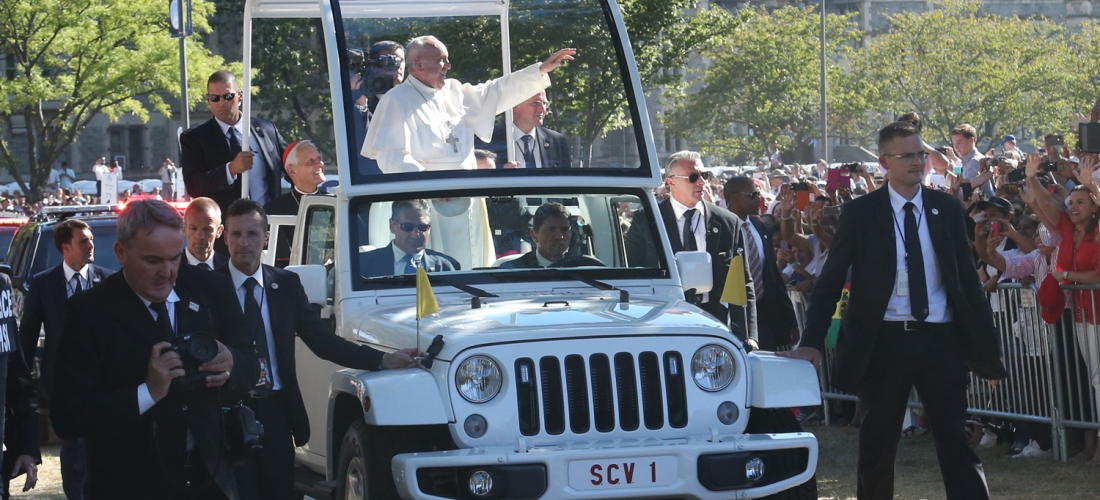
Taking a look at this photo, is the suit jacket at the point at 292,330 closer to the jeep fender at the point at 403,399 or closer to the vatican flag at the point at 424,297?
the vatican flag at the point at 424,297

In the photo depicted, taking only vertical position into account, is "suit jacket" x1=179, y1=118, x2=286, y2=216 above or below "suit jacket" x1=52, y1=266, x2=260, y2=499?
above

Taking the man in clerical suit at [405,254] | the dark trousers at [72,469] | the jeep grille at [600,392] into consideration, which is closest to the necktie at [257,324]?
the man in clerical suit at [405,254]

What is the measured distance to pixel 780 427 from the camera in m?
6.57

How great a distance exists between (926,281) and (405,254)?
8.68ft

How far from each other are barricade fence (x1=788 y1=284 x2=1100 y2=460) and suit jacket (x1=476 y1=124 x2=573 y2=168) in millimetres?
2519

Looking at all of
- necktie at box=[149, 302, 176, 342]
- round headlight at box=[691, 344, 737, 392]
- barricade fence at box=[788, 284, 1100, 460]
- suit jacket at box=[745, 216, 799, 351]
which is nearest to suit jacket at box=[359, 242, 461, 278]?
round headlight at box=[691, 344, 737, 392]

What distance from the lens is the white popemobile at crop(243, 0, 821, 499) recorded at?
6121 mm

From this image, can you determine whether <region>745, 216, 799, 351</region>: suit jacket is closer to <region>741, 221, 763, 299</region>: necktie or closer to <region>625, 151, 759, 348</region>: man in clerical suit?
<region>741, 221, 763, 299</region>: necktie

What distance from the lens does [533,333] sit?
6332mm

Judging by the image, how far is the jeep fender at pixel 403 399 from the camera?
612 cm

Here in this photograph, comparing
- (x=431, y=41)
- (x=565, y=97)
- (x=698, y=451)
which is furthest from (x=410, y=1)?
(x=698, y=451)

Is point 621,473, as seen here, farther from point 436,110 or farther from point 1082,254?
point 1082,254

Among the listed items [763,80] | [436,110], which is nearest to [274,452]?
[436,110]

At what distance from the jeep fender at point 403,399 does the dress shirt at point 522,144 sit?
7.10 feet
